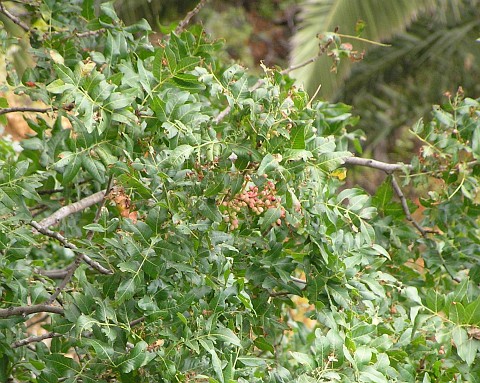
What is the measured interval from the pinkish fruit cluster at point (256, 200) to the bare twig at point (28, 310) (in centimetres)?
44

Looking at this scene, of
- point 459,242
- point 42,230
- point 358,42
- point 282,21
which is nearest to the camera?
point 42,230

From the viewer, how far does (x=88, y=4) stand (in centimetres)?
237

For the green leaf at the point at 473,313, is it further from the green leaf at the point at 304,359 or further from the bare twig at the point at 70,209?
the bare twig at the point at 70,209

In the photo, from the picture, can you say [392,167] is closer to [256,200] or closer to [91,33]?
[256,200]

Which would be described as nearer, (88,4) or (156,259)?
(156,259)

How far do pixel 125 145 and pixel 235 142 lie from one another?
0.88 ft

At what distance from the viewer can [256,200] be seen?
5.44 feet

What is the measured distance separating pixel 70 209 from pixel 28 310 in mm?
409

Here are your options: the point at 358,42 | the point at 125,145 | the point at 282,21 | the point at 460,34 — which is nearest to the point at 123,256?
the point at 125,145

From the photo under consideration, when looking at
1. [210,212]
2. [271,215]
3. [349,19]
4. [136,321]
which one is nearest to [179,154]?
[210,212]

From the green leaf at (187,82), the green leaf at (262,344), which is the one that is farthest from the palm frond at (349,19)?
the green leaf at (262,344)

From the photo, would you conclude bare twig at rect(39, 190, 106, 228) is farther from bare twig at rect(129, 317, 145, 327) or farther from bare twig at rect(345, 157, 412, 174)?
bare twig at rect(345, 157, 412, 174)

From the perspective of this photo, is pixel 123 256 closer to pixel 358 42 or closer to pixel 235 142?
pixel 235 142

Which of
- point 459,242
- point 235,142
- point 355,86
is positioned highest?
point 235,142
